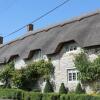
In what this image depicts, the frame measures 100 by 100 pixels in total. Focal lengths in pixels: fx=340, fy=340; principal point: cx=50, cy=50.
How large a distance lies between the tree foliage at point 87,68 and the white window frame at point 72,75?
3.61ft

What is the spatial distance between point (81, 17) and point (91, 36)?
5656 millimetres

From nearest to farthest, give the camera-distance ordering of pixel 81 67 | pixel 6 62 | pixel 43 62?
1. pixel 81 67
2. pixel 43 62
3. pixel 6 62

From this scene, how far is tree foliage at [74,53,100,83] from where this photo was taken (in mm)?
27359

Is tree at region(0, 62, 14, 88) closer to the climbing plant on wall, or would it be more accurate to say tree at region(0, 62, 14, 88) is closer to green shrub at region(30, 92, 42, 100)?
the climbing plant on wall

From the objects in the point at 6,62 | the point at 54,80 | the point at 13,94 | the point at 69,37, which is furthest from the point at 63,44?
the point at 6,62

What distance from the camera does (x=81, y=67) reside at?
28344mm

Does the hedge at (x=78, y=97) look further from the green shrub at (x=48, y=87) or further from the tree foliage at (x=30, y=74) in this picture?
the tree foliage at (x=30, y=74)

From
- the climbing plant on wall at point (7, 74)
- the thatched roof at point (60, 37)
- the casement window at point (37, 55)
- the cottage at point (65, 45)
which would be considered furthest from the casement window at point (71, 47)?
the climbing plant on wall at point (7, 74)

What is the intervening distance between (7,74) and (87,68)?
13970 mm

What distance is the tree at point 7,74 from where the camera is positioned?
3900 cm

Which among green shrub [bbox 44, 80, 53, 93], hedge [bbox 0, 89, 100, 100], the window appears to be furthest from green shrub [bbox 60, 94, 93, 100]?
green shrub [bbox 44, 80, 53, 93]

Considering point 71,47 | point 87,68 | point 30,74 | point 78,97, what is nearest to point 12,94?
point 30,74

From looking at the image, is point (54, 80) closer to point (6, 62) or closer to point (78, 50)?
point (78, 50)

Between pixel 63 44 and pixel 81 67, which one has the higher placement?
pixel 63 44
